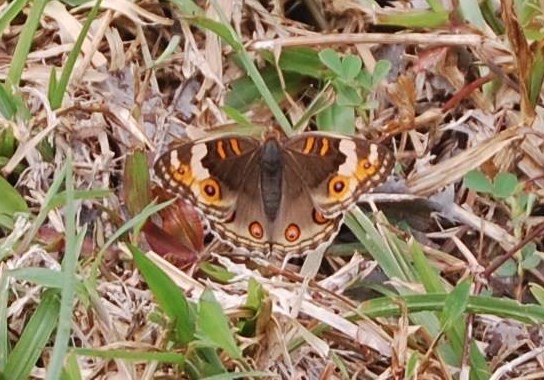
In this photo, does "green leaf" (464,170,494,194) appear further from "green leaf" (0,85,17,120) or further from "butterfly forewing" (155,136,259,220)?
"green leaf" (0,85,17,120)

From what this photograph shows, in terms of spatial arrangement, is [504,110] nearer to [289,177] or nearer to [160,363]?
[289,177]

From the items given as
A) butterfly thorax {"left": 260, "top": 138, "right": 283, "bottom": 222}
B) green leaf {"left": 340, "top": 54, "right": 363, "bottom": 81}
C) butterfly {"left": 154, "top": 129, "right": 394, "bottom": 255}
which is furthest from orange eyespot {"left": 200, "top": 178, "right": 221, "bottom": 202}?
green leaf {"left": 340, "top": 54, "right": 363, "bottom": 81}

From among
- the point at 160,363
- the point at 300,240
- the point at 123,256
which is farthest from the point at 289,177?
the point at 160,363

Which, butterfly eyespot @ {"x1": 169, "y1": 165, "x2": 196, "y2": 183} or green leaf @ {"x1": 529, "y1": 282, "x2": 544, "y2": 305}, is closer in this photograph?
green leaf @ {"x1": 529, "y1": 282, "x2": 544, "y2": 305}

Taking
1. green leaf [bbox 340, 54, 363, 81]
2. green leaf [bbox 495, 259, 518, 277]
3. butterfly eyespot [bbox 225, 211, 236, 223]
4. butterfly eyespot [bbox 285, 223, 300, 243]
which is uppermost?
green leaf [bbox 340, 54, 363, 81]

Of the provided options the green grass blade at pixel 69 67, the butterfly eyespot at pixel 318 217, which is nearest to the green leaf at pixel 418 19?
the butterfly eyespot at pixel 318 217

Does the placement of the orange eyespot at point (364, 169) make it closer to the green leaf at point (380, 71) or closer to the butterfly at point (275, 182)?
the butterfly at point (275, 182)

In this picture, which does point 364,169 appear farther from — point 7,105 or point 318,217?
point 7,105
